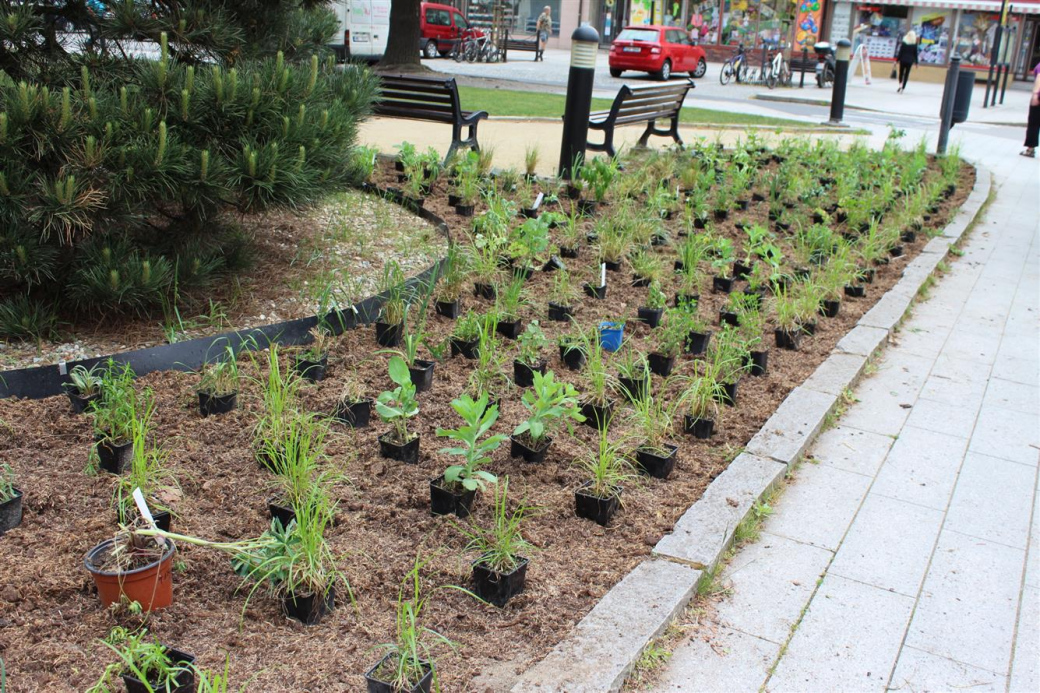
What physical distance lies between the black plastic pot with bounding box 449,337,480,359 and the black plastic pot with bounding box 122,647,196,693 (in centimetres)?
225

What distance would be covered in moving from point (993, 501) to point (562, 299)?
7.52ft

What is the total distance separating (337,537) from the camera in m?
2.84

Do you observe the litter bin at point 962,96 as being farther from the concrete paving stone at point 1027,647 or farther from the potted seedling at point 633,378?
the concrete paving stone at point 1027,647

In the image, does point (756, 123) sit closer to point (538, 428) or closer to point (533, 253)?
point (533, 253)

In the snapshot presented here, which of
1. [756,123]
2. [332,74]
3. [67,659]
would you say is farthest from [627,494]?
[756,123]

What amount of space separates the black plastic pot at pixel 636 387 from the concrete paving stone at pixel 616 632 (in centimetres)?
104

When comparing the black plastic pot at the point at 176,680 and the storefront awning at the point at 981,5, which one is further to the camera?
the storefront awning at the point at 981,5

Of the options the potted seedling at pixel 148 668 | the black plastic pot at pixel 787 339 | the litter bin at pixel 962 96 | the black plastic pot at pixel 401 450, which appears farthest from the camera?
the litter bin at pixel 962 96

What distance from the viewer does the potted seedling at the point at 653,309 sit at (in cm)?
487

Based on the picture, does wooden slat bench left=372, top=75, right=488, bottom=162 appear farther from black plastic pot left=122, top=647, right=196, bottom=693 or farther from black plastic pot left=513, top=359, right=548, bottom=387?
black plastic pot left=122, top=647, right=196, bottom=693

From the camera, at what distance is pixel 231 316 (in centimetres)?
448

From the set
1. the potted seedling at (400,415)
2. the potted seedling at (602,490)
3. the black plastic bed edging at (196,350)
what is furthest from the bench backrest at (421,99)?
the potted seedling at (602,490)

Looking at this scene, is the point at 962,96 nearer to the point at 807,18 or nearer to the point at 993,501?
the point at 993,501

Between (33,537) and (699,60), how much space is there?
92.8 ft
